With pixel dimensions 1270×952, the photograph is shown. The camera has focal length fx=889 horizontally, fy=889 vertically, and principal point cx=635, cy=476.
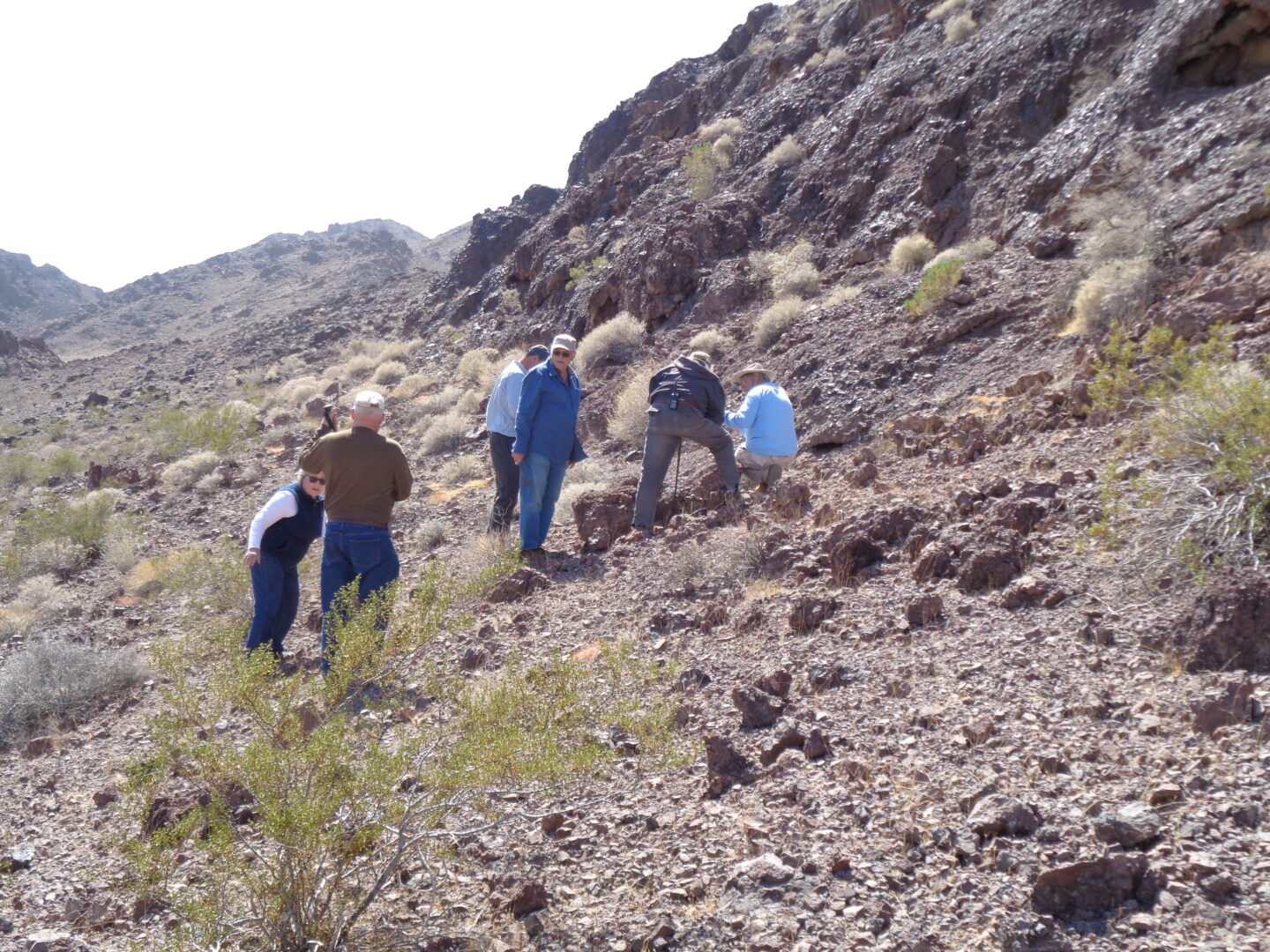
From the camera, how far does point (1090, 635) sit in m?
3.41

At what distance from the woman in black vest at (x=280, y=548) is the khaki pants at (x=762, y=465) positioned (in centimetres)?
321

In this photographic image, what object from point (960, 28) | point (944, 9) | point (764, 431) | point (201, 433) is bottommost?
point (764, 431)

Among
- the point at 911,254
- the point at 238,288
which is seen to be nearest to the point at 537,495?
the point at 911,254

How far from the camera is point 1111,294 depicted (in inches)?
275

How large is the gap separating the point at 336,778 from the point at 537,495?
3947 mm

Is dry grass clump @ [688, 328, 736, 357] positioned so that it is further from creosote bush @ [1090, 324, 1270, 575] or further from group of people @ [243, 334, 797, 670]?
creosote bush @ [1090, 324, 1270, 575]

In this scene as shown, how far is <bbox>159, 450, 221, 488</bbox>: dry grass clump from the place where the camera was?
1395 cm

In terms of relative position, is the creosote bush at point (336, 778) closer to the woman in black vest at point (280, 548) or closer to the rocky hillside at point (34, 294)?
the woman in black vest at point (280, 548)

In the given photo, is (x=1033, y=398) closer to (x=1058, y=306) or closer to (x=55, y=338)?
(x=1058, y=306)

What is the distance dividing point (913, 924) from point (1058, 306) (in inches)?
268

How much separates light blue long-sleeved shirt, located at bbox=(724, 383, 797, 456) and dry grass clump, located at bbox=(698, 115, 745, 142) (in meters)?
13.2

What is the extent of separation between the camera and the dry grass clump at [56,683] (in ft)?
17.7

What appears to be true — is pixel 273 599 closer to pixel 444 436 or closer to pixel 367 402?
pixel 367 402

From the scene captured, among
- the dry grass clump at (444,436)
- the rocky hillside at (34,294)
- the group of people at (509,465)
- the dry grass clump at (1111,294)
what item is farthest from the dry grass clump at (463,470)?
the rocky hillside at (34,294)
